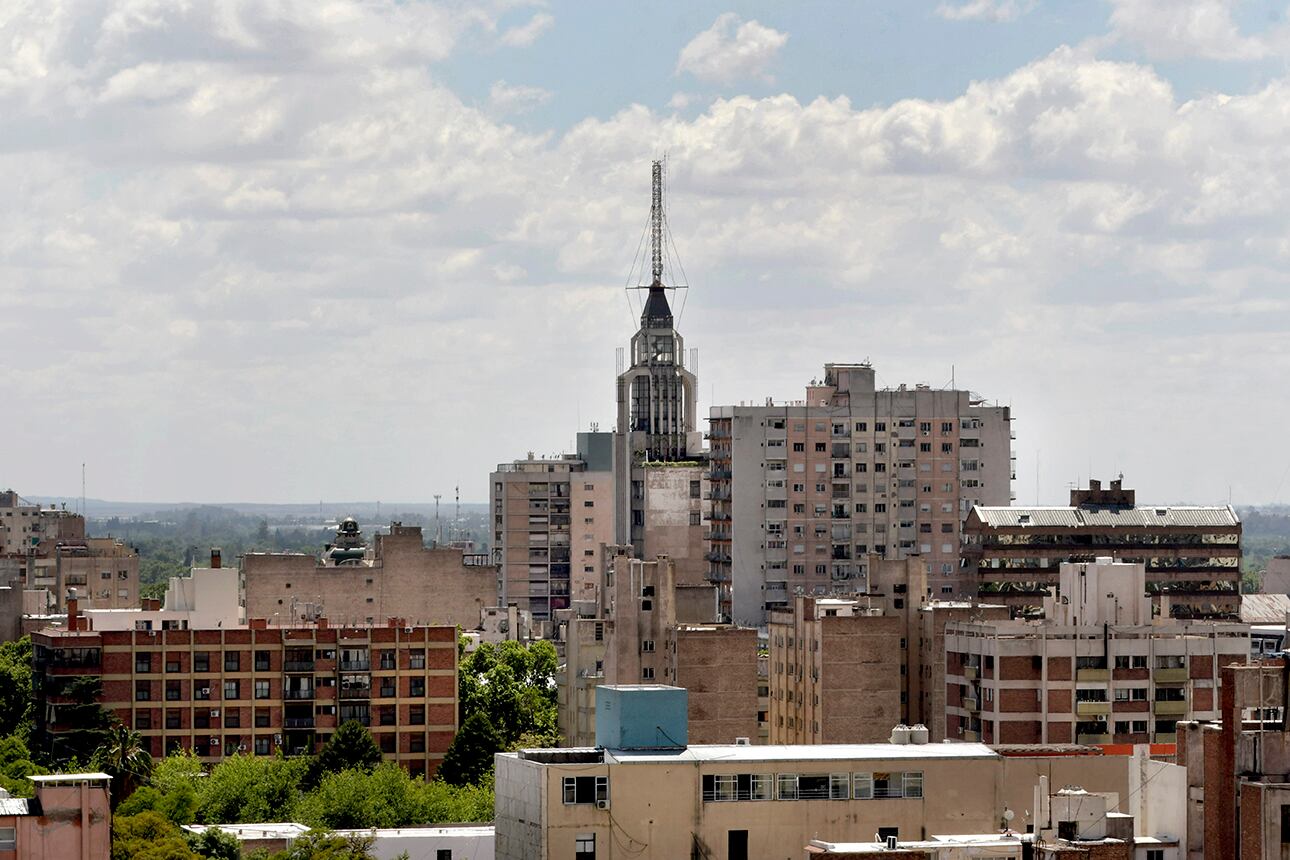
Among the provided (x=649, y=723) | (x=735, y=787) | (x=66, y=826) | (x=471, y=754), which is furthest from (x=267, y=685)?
(x=66, y=826)

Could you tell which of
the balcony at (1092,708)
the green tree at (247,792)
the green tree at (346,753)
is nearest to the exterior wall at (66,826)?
the green tree at (247,792)

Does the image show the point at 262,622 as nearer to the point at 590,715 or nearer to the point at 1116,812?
the point at 590,715

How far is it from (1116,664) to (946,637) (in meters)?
10.0

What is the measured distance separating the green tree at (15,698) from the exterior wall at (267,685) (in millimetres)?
3260

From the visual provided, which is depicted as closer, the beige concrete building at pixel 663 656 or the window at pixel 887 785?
the window at pixel 887 785

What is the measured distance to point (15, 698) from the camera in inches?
7032

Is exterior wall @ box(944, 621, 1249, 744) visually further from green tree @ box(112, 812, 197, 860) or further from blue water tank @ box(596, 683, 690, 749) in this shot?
blue water tank @ box(596, 683, 690, 749)

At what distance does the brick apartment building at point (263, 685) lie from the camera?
554 feet

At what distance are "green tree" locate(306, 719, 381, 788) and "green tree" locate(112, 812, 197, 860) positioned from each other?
3955 cm

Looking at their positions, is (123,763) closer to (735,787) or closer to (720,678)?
(720,678)

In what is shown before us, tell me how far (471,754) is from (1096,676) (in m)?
39.2

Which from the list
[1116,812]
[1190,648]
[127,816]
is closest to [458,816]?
[127,816]

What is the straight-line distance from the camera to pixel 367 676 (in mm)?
172000

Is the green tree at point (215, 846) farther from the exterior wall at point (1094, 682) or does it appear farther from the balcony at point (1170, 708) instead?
the balcony at point (1170, 708)
